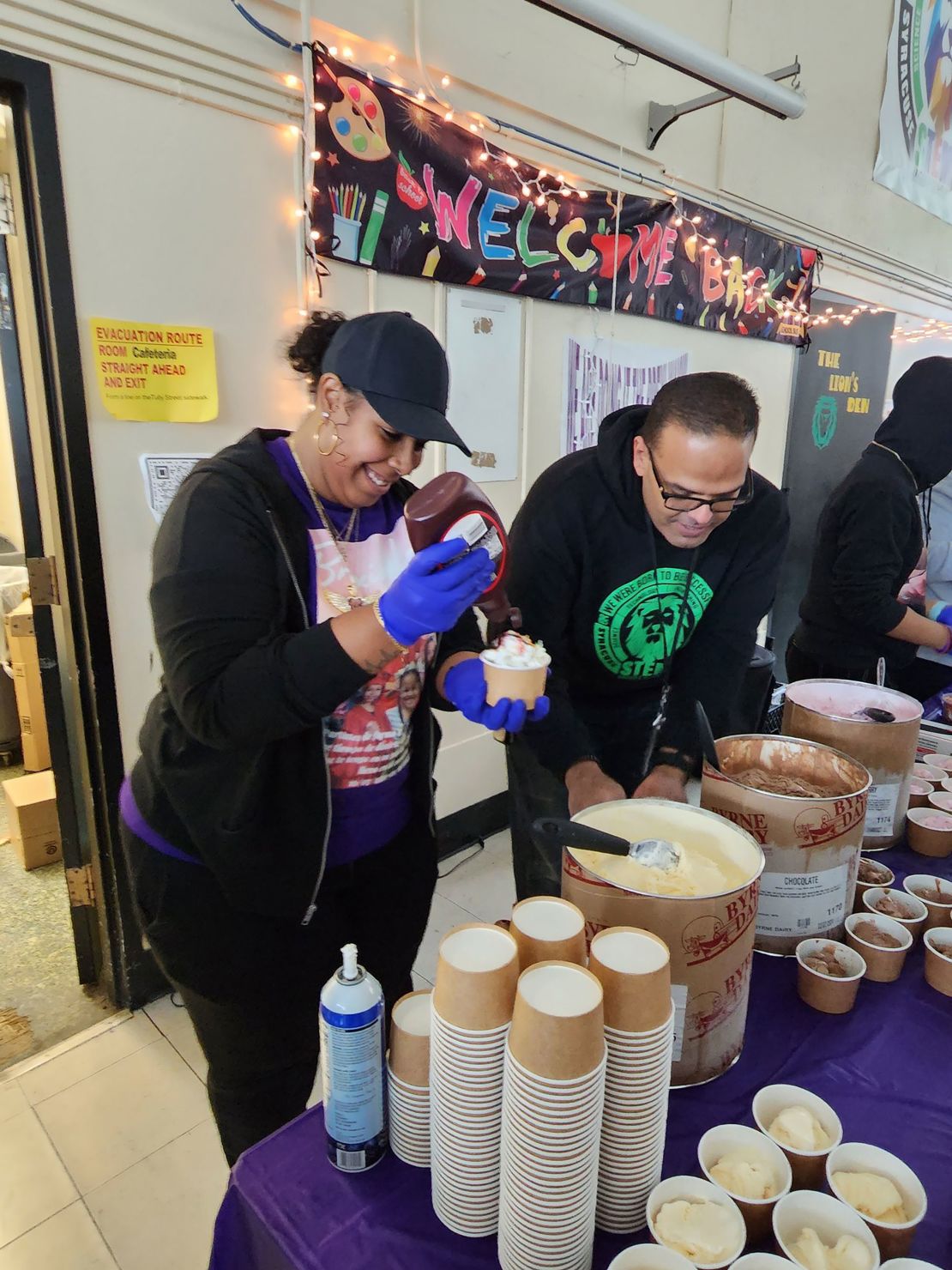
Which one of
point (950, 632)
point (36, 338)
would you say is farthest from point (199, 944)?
point (950, 632)

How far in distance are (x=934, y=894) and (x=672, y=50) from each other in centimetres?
220

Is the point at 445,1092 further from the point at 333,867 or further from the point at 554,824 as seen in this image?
the point at 333,867

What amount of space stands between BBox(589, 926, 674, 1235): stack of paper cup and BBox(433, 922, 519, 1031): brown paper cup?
0.09m

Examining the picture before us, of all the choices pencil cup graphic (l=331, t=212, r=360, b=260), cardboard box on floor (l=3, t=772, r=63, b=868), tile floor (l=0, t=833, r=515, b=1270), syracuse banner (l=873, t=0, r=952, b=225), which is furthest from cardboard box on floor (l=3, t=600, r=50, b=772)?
syracuse banner (l=873, t=0, r=952, b=225)

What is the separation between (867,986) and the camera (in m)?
1.09

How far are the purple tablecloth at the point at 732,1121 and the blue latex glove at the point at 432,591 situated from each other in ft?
1.90

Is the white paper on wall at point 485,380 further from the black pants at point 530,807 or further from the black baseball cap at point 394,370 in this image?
the black baseball cap at point 394,370

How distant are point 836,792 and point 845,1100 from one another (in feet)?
1.44

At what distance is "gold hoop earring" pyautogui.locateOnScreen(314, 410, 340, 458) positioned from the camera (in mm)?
1144

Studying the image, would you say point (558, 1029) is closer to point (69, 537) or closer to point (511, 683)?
point (511, 683)

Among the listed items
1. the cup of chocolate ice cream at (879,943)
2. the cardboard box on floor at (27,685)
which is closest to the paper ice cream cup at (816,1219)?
the cup of chocolate ice cream at (879,943)

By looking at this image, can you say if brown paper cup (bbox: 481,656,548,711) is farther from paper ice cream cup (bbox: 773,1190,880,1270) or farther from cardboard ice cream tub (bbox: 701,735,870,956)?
paper ice cream cup (bbox: 773,1190,880,1270)

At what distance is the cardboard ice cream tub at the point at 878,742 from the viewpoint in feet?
4.46

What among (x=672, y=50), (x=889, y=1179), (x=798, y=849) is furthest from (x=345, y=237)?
(x=889, y=1179)
